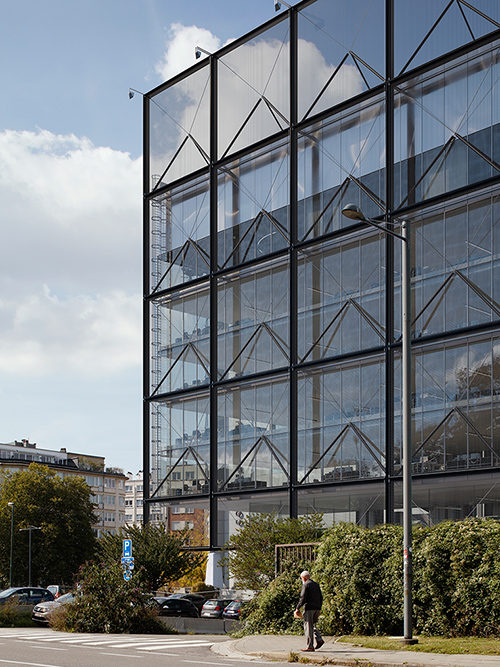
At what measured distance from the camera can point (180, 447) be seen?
173 ft

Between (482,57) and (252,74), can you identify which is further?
(252,74)

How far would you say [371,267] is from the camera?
143 feet

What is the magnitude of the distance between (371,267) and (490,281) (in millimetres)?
6639

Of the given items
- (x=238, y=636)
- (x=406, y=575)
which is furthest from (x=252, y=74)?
(x=406, y=575)

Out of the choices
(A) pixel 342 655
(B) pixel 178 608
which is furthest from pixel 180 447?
(A) pixel 342 655

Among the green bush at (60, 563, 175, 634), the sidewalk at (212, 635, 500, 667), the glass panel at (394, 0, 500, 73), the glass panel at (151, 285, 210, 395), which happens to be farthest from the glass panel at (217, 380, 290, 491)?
the sidewalk at (212, 635, 500, 667)

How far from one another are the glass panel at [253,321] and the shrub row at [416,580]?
80.5 ft

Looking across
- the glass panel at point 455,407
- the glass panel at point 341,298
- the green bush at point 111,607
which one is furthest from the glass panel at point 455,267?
the green bush at point 111,607

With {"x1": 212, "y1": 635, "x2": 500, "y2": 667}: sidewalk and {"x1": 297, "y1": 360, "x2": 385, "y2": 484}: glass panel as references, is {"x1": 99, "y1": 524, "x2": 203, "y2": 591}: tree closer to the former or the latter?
{"x1": 297, "y1": 360, "x2": 385, "y2": 484}: glass panel

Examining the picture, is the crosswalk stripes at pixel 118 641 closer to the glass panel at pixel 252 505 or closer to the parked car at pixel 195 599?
the parked car at pixel 195 599

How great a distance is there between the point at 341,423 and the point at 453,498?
6359 millimetres

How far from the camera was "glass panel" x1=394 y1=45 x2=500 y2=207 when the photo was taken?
39.8 meters

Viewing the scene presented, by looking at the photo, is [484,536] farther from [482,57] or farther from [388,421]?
[482,57]

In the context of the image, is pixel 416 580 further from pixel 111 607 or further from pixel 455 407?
pixel 455 407
